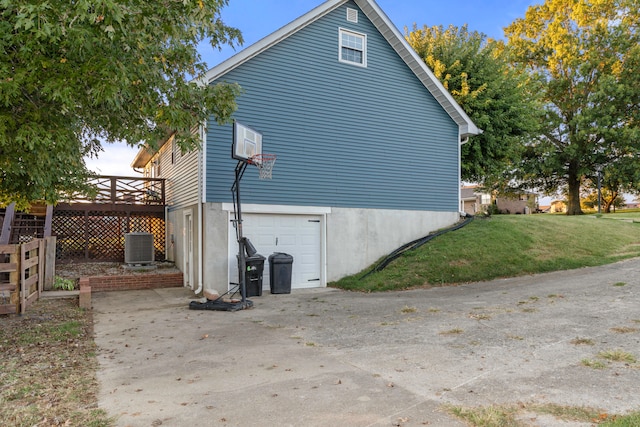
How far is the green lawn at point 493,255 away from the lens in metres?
11.6

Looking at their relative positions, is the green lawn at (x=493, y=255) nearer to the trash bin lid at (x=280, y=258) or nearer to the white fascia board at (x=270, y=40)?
the trash bin lid at (x=280, y=258)

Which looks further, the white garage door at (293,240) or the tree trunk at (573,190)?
the tree trunk at (573,190)

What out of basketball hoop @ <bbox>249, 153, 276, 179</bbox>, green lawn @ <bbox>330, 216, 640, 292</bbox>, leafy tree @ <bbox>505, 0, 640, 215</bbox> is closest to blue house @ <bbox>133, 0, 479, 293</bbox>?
basketball hoop @ <bbox>249, 153, 276, 179</bbox>

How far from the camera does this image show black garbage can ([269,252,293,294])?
424 inches

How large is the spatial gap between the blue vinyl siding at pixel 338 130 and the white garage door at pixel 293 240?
0.53 metres

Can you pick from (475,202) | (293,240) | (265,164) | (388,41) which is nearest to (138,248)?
(293,240)

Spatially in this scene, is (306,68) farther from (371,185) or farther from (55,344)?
(55,344)

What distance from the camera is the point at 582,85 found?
94.9 ft

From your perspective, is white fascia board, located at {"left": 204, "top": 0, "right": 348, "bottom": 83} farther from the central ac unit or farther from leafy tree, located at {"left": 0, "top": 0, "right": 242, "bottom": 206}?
the central ac unit

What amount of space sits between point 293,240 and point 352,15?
6.94 meters

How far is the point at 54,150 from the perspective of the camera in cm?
537

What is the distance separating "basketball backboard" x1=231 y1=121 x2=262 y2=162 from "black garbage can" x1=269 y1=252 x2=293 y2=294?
2846mm

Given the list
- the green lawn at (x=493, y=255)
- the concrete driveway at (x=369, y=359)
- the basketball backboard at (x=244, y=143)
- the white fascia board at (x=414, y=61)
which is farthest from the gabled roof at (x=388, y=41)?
the concrete driveway at (x=369, y=359)

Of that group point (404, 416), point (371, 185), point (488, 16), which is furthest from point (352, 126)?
point (488, 16)
